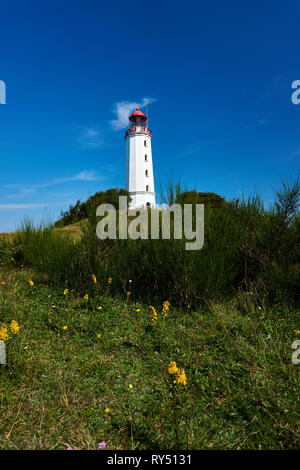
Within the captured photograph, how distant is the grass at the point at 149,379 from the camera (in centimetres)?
187

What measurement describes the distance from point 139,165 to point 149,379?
31515 mm

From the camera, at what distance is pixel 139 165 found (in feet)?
106

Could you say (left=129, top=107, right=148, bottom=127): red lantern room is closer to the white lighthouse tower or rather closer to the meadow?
the white lighthouse tower

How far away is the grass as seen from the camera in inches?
73.6

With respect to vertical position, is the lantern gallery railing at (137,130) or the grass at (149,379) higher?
the lantern gallery railing at (137,130)

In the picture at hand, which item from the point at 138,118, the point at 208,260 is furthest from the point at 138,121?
the point at 208,260

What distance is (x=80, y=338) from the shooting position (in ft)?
10.9

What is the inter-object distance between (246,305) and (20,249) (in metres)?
5.77

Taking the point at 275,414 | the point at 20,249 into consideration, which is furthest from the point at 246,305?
the point at 20,249

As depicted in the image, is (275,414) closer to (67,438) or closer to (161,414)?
(161,414)

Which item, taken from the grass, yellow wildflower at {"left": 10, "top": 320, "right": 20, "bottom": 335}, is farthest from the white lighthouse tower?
yellow wildflower at {"left": 10, "top": 320, "right": 20, "bottom": 335}

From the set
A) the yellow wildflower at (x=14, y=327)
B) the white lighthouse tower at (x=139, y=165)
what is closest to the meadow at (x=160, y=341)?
the yellow wildflower at (x=14, y=327)

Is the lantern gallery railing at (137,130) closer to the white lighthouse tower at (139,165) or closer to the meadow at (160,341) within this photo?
the white lighthouse tower at (139,165)

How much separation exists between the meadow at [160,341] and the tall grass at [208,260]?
0.02 metres
